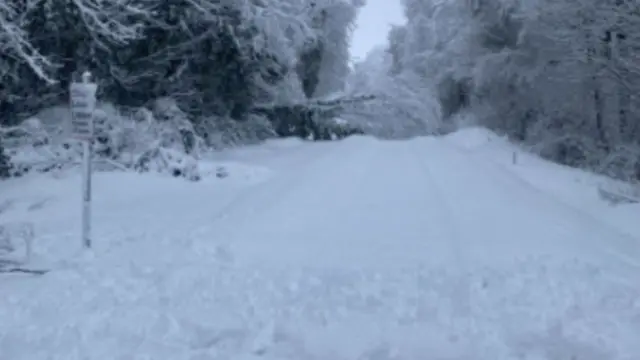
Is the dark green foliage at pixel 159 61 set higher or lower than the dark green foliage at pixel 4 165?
higher

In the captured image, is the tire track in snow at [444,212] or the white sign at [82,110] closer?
the white sign at [82,110]

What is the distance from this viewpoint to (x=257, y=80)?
30.8m

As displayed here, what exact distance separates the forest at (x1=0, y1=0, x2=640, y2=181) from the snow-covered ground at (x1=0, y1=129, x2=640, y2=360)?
2.91 meters

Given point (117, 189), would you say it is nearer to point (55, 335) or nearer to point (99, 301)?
point (99, 301)

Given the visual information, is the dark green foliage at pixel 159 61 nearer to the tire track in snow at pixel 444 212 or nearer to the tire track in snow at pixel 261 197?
the tire track in snow at pixel 261 197

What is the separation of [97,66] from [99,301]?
1482 cm

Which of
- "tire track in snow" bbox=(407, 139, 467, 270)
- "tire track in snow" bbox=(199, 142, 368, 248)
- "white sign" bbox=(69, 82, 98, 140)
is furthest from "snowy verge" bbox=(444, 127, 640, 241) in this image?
"white sign" bbox=(69, 82, 98, 140)

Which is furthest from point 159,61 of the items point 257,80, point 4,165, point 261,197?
point 261,197

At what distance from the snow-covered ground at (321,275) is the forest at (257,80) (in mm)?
2911

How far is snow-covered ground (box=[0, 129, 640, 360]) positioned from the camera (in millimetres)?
6672

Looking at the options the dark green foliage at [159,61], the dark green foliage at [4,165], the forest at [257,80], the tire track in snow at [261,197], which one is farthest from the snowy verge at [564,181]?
the dark green foliage at [4,165]

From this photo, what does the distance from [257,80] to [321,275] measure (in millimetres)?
22254

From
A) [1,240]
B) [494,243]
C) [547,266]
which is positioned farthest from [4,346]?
[494,243]

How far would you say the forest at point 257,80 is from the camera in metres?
19.6
